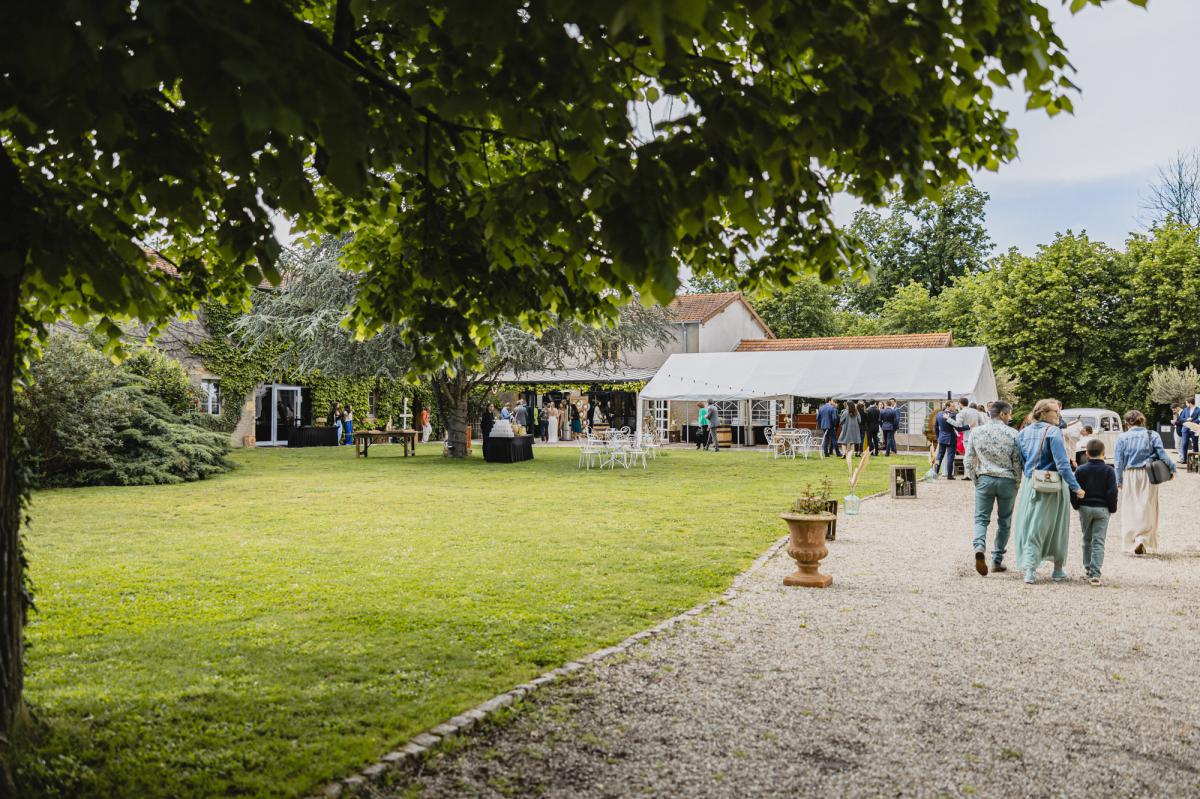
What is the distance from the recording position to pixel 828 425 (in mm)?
27734

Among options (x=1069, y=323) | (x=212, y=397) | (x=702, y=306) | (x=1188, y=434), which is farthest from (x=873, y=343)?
(x=212, y=397)

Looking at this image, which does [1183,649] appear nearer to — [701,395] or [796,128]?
[796,128]

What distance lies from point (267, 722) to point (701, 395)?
2838cm

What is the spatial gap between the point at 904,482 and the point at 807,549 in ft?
28.6

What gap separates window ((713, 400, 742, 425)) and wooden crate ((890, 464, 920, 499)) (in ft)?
60.7

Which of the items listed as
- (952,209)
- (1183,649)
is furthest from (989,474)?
(952,209)

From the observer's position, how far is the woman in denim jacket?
1034 cm

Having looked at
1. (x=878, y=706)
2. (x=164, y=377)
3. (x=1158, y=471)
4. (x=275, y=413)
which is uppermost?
(x=164, y=377)

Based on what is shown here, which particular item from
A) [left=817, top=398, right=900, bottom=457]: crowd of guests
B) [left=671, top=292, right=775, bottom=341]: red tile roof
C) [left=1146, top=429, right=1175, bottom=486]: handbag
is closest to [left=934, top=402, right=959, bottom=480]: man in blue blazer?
[left=817, top=398, right=900, bottom=457]: crowd of guests

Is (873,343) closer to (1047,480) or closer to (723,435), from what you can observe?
(723,435)

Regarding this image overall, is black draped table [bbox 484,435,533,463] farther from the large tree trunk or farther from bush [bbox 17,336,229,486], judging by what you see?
bush [bbox 17,336,229,486]

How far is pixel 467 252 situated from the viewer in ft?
18.9

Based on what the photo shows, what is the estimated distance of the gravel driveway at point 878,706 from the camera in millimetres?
4133

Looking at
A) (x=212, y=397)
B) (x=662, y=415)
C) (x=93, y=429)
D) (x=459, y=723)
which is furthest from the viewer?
(x=662, y=415)
